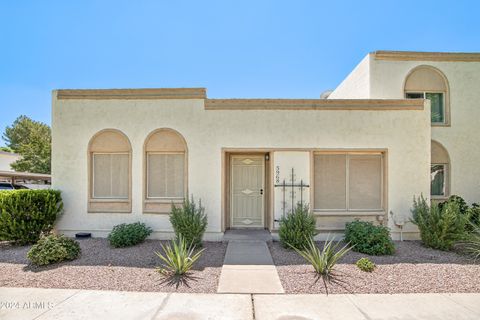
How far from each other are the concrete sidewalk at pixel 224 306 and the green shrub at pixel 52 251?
3.08 feet

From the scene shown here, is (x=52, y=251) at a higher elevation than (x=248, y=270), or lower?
higher

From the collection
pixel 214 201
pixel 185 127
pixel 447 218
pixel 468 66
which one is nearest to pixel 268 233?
pixel 214 201

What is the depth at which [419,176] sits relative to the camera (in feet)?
25.9

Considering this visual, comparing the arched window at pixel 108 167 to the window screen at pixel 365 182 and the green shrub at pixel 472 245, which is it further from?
Result: the green shrub at pixel 472 245

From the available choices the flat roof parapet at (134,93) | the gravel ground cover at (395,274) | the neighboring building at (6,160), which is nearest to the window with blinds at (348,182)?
the gravel ground cover at (395,274)

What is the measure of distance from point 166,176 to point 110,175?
1836mm

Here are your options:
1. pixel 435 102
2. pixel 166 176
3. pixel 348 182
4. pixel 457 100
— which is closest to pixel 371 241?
pixel 348 182

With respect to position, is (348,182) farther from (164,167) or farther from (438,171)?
(164,167)

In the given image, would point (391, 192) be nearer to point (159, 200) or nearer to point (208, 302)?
point (208, 302)

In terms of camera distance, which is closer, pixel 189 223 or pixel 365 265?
pixel 365 265

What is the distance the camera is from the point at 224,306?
4.20 metres

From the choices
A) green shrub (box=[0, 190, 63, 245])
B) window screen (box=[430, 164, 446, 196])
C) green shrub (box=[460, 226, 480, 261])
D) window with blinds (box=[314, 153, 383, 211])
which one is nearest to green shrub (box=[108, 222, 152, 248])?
green shrub (box=[0, 190, 63, 245])

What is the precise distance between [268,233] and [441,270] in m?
4.30

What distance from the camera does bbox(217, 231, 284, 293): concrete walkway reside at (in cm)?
485
